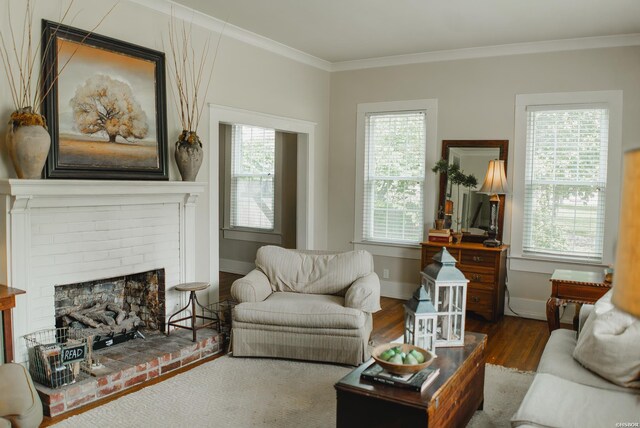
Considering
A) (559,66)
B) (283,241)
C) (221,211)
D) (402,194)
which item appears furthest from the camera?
(221,211)

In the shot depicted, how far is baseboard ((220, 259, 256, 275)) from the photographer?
7449 millimetres

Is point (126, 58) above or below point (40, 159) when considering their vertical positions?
Result: above

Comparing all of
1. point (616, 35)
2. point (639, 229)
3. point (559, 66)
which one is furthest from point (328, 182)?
point (639, 229)

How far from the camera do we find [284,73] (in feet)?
18.7

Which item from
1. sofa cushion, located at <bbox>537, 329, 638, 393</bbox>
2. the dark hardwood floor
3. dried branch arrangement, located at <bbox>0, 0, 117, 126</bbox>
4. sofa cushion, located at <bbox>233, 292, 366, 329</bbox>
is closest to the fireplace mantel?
dried branch arrangement, located at <bbox>0, 0, 117, 126</bbox>

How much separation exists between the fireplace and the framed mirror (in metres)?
3.10

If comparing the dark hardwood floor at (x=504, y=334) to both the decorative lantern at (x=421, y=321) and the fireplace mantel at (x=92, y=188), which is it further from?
the fireplace mantel at (x=92, y=188)

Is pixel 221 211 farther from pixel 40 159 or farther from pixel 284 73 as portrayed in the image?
pixel 40 159

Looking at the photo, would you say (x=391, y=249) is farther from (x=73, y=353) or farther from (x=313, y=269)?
(x=73, y=353)

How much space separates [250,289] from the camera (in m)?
4.15

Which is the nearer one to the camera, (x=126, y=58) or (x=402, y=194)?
(x=126, y=58)

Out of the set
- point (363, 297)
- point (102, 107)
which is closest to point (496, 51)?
point (363, 297)

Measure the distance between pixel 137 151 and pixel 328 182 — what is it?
2.94 meters

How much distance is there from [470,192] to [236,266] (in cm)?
350
